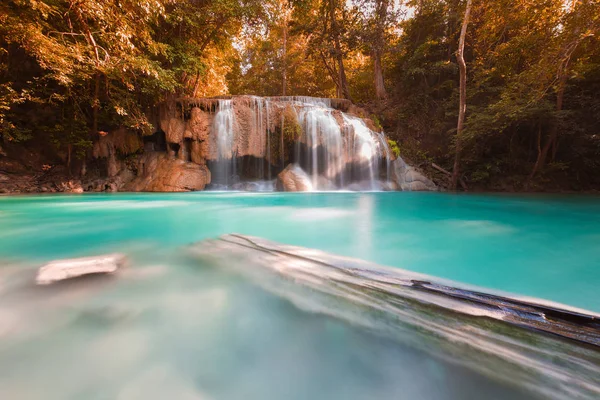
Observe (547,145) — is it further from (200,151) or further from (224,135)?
(200,151)

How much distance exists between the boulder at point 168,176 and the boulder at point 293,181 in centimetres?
302

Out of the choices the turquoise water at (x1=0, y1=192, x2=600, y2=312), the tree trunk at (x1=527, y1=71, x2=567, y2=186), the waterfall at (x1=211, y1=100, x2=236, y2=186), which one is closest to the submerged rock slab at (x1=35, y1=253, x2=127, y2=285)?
the turquoise water at (x1=0, y1=192, x2=600, y2=312)

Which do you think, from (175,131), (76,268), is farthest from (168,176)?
(76,268)

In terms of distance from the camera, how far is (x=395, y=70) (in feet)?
48.8

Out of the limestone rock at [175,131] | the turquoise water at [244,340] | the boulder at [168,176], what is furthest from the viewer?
the limestone rock at [175,131]

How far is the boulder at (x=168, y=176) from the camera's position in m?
9.55

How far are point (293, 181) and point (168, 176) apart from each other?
486 centimetres

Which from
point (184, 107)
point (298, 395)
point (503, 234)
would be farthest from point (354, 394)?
point (184, 107)

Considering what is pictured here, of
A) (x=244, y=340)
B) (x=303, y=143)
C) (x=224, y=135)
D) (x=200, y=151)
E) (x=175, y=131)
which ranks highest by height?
(x=175, y=131)

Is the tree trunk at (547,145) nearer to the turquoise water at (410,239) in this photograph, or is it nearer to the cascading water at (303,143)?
the cascading water at (303,143)

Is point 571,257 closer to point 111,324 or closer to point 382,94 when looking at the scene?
point 111,324

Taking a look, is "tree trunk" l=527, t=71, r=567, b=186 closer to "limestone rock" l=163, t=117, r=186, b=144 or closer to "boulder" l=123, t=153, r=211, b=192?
"boulder" l=123, t=153, r=211, b=192

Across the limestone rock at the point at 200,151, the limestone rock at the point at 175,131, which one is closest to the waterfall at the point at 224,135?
the limestone rock at the point at 200,151

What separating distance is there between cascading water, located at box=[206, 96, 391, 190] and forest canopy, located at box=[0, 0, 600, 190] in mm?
2288
